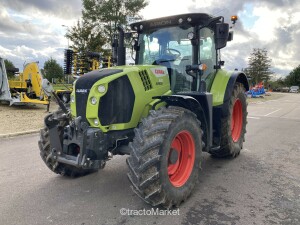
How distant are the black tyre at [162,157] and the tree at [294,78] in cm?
8967

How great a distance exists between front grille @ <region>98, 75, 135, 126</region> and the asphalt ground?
1052mm

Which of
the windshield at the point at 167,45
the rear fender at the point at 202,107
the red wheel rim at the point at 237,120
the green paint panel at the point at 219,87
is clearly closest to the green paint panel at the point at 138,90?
the rear fender at the point at 202,107

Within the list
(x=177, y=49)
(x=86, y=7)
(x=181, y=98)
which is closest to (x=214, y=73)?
(x=177, y=49)

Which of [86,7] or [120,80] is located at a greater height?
[86,7]

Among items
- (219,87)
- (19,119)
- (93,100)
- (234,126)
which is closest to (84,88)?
(93,100)

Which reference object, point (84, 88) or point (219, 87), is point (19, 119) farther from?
point (219, 87)

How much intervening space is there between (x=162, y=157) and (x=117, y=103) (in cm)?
92

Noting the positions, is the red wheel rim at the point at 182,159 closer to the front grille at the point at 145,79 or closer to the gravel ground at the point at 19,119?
the front grille at the point at 145,79

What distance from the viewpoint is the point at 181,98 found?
12.6 feet

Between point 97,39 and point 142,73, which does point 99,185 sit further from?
point 97,39

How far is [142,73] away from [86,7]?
21.0 meters

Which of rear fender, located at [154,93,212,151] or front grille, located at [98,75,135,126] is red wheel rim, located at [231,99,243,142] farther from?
front grille, located at [98,75,135,126]

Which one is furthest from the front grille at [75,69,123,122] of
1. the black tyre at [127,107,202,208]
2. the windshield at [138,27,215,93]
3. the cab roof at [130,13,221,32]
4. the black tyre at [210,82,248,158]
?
the black tyre at [210,82,248,158]

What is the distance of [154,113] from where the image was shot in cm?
355
